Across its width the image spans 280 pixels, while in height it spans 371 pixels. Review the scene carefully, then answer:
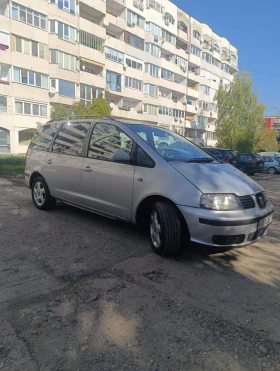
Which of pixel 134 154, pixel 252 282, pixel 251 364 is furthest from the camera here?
pixel 134 154

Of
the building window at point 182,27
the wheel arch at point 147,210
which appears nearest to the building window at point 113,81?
the building window at point 182,27

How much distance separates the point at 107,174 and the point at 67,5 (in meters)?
31.6

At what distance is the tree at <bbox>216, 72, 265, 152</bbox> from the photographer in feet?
132

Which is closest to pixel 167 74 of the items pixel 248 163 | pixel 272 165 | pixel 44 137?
pixel 272 165

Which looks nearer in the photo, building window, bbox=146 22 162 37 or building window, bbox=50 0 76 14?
building window, bbox=50 0 76 14

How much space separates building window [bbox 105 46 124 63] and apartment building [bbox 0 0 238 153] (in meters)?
0.11

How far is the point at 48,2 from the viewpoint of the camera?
28562 millimetres

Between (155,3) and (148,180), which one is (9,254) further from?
(155,3)

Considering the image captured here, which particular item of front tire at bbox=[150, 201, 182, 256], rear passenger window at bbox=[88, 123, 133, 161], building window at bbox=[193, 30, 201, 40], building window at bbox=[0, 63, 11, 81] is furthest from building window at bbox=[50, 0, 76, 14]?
front tire at bbox=[150, 201, 182, 256]

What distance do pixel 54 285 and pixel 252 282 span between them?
2.24 m

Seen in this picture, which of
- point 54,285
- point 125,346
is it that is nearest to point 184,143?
point 54,285

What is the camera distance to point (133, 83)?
126ft

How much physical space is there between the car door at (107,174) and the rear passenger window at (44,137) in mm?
1380

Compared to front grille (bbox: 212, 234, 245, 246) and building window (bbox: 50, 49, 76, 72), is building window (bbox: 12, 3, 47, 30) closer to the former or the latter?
building window (bbox: 50, 49, 76, 72)
